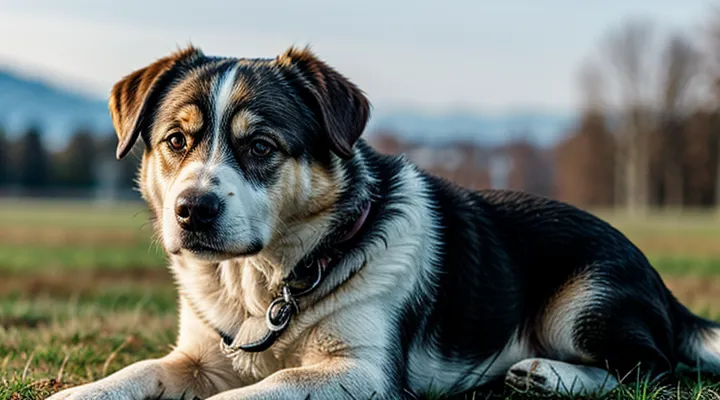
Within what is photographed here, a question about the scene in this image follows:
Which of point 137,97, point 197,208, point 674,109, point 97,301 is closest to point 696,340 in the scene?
point 197,208

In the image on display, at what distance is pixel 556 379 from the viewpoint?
4.91m

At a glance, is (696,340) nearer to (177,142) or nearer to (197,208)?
(197,208)

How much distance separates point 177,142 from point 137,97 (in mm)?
578

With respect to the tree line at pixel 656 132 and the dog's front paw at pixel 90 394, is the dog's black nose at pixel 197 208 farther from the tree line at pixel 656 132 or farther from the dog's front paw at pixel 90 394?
the tree line at pixel 656 132

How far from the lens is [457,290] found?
5.24 metres

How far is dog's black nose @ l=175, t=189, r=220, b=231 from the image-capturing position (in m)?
4.20

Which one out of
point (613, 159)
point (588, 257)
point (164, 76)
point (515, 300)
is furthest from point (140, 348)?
point (613, 159)

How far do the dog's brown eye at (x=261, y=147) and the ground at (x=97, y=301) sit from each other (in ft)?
3.33

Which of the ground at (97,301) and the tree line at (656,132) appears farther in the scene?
the tree line at (656,132)

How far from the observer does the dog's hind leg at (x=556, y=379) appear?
4859 millimetres

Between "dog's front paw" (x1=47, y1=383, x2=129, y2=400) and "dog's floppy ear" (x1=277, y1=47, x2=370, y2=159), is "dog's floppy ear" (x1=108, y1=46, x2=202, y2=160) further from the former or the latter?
"dog's front paw" (x1=47, y1=383, x2=129, y2=400)

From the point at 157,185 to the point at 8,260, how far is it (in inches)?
579

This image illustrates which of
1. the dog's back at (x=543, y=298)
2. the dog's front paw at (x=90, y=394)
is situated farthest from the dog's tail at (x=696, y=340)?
the dog's front paw at (x=90, y=394)

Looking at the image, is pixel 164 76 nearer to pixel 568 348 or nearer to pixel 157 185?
pixel 157 185
